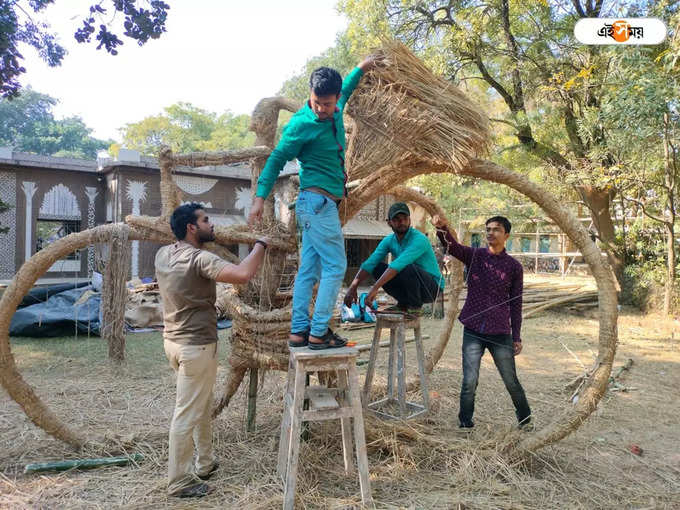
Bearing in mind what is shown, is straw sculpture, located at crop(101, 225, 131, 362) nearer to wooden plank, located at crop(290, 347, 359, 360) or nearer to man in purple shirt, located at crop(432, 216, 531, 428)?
wooden plank, located at crop(290, 347, 359, 360)

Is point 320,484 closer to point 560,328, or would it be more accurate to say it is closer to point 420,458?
point 420,458

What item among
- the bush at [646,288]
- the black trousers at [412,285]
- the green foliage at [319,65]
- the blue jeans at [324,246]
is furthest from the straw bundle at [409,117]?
the green foliage at [319,65]

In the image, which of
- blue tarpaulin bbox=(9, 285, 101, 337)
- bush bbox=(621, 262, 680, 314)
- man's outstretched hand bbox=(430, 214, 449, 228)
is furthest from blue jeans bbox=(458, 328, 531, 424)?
bush bbox=(621, 262, 680, 314)

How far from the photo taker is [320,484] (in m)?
2.86

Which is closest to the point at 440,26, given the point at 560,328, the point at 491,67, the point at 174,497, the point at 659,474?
the point at 491,67

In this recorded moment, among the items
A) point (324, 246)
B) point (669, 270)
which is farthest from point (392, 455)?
point (669, 270)

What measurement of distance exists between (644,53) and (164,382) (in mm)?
7836

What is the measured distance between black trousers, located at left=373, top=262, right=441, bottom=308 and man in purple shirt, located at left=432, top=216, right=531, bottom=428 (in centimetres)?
36

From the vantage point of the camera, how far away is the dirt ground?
2761mm

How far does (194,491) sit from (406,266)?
6.99ft

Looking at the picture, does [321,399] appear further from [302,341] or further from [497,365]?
[497,365]

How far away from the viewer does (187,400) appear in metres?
2.71

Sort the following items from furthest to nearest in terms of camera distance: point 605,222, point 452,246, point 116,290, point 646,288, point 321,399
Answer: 1. point 605,222
2. point 646,288
3. point 452,246
4. point 116,290
5. point 321,399

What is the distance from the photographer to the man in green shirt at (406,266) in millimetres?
3715
